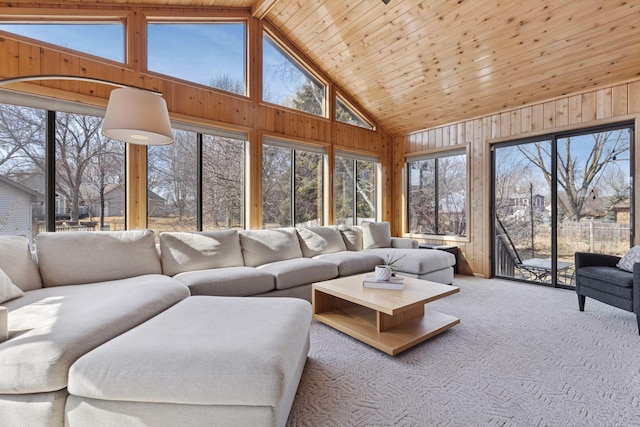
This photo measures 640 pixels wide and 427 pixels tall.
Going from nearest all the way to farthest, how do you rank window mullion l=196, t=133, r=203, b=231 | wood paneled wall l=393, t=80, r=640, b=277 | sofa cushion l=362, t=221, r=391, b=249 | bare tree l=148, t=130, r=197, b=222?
1. bare tree l=148, t=130, r=197, b=222
2. wood paneled wall l=393, t=80, r=640, b=277
3. window mullion l=196, t=133, r=203, b=231
4. sofa cushion l=362, t=221, r=391, b=249

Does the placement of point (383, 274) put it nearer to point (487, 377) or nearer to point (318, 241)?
point (487, 377)

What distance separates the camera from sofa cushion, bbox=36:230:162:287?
231 centimetres

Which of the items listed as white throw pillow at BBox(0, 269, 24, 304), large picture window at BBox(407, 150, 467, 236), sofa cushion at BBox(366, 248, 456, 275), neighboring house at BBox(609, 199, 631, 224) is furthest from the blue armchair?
white throw pillow at BBox(0, 269, 24, 304)

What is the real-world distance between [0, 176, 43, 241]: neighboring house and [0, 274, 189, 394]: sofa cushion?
0.95 meters

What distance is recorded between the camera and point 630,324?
8.73 feet

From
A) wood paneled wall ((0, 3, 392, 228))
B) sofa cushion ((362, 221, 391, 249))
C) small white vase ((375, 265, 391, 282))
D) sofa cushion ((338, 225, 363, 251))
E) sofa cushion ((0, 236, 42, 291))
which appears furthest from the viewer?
sofa cushion ((362, 221, 391, 249))

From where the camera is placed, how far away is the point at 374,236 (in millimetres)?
4605

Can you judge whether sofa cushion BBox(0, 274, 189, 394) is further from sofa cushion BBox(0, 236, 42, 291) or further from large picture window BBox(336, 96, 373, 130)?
large picture window BBox(336, 96, 373, 130)

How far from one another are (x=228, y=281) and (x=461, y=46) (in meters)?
3.58

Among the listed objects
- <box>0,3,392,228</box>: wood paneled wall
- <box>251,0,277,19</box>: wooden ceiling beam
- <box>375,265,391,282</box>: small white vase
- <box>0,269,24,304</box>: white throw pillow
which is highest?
<box>251,0,277,19</box>: wooden ceiling beam

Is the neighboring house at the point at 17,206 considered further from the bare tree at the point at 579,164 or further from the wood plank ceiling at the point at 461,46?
the bare tree at the point at 579,164

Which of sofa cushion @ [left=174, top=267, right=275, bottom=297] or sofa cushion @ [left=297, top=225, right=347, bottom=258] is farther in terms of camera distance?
sofa cushion @ [left=297, top=225, right=347, bottom=258]

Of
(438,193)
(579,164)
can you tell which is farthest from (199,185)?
(579,164)

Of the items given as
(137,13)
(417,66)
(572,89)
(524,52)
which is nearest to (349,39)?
(417,66)
